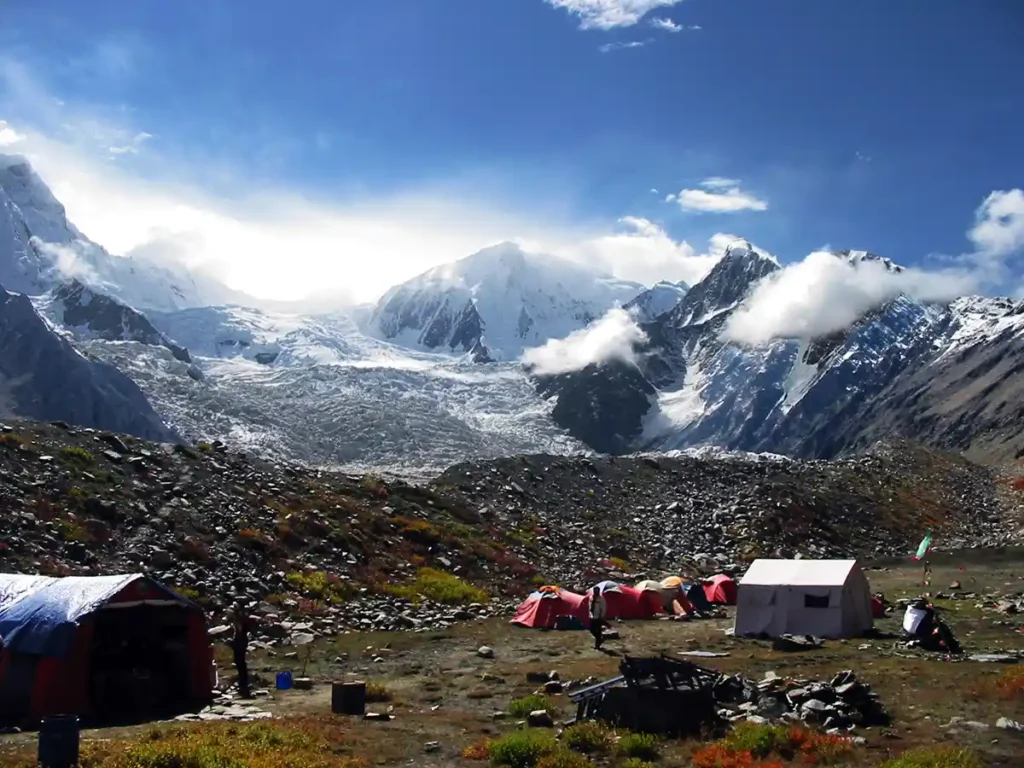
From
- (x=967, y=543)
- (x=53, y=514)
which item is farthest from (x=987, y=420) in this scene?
(x=53, y=514)

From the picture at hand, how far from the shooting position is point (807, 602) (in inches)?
1242

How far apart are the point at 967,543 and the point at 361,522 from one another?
45.2 m

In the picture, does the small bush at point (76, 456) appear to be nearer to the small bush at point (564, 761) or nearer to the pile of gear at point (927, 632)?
the small bush at point (564, 761)

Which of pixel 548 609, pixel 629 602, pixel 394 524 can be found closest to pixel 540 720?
pixel 548 609

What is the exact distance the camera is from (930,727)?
16.9 metres

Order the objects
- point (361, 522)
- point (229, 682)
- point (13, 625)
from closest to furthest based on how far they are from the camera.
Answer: point (13, 625), point (229, 682), point (361, 522)

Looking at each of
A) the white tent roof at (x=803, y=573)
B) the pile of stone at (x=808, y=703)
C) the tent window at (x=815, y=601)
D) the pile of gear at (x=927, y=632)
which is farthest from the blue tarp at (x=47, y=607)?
the tent window at (x=815, y=601)

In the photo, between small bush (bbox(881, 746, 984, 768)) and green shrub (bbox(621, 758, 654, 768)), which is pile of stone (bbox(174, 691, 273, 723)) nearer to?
green shrub (bbox(621, 758, 654, 768))

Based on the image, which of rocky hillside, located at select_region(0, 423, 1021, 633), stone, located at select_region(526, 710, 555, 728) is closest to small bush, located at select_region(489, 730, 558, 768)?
stone, located at select_region(526, 710, 555, 728)

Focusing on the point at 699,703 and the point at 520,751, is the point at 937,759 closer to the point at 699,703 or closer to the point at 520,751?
the point at 699,703

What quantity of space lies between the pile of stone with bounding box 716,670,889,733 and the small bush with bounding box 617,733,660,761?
248 centimetres

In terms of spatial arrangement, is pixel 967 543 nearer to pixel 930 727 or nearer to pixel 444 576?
pixel 444 576

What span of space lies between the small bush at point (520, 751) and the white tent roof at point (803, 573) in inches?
720

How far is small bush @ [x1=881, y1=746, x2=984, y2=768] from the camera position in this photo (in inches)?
545
